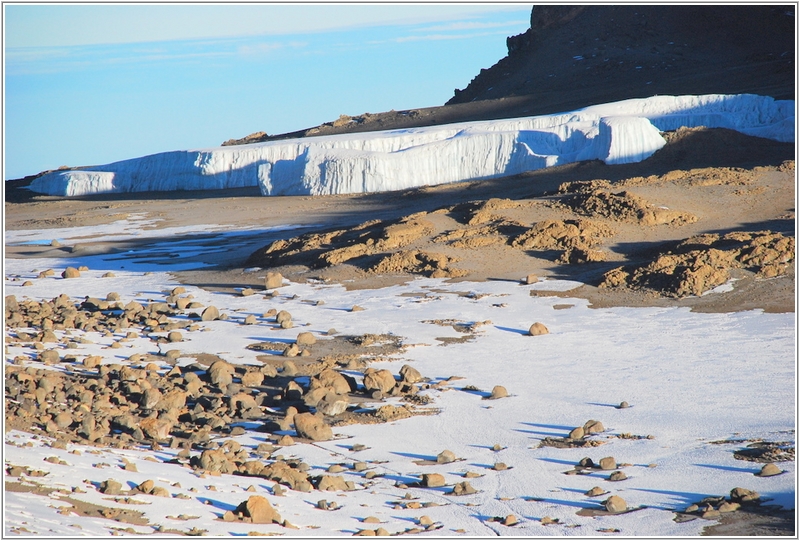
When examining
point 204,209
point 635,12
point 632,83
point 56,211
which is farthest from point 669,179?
point 635,12

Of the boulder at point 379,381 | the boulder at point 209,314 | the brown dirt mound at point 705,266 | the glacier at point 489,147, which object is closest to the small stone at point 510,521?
the boulder at point 379,381

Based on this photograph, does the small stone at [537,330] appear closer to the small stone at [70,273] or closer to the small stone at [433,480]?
the small stone at [433,480]

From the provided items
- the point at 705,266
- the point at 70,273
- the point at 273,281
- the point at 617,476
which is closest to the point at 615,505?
the point at 617,476

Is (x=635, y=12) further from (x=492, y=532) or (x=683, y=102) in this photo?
(x=492, y=532)

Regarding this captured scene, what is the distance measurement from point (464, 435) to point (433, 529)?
1888mm

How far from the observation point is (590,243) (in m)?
13.7

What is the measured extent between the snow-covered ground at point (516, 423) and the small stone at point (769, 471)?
11 centimetres

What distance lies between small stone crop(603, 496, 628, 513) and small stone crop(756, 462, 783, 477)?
3.33 ft

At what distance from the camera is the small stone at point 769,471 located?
5.76m

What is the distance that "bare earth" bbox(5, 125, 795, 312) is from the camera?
1141cm

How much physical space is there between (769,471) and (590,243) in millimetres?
8098

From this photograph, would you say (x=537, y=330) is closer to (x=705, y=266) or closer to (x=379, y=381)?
(x=379, y=381)

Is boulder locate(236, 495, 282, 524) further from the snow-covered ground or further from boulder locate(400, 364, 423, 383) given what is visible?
boulder locate(400, 364, 423, 383)

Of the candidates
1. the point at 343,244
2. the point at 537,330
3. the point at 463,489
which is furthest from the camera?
the point at 343,244
